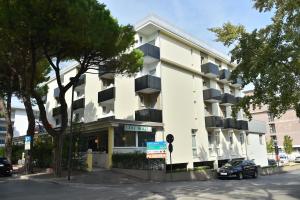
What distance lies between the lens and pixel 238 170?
82.6 feet

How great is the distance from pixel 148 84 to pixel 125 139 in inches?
200

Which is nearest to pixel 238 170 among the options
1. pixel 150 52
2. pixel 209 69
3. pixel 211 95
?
pixel 211 95

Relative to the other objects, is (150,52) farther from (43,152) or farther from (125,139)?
(43,152)

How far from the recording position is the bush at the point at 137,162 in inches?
902

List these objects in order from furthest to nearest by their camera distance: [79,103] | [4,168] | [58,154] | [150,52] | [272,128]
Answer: [272,128]
[79,103]
[150,52]
[4,168]
[58,154]

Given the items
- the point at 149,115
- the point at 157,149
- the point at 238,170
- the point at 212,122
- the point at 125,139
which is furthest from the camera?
the point at 212,122

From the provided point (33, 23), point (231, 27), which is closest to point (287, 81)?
point (231, 27)

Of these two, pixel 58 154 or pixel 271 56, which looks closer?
pixel 271 56

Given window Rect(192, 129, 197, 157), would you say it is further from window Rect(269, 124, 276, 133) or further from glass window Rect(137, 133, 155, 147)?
window Rect(269, 124, 276, 133)

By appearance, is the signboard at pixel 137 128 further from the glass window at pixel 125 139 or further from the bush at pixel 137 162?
the bush at pixel 137 162

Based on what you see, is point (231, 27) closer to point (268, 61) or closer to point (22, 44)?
point (268, 61)

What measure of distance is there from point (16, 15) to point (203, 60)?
2271cm

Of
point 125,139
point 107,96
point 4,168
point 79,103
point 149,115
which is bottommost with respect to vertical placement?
point 4,168

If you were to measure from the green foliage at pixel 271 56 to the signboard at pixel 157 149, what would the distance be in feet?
17.5
